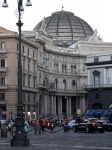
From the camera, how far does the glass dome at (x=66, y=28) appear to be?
148 metres

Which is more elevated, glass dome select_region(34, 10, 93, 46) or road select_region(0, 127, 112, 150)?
glass dome select_region(34, 10, 93, 46)

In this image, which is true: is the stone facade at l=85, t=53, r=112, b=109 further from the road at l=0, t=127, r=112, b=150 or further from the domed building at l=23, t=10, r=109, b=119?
the road at l=0, t=127, r=112, b=150

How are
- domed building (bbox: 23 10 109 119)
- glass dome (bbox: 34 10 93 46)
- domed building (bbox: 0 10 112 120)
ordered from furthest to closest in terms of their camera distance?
glass dome (bbox: 34 10 93 46)
domed building (bbox: 23 10 109 119)
domed building (bbox: 0 10 112 120)

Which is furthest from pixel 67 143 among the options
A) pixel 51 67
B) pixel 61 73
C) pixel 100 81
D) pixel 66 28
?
pixel 66 28

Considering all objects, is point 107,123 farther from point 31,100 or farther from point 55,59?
point 55,59

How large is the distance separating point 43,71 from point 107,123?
191ft

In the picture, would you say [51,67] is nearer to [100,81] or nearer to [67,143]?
[100,81]

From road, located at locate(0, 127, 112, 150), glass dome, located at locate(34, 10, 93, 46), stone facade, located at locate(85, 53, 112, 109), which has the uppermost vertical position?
glass dome, located at locate(34, 10, 93, 46)

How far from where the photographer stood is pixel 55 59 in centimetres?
12012

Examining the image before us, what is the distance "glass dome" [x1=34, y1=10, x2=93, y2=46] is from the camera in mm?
147875

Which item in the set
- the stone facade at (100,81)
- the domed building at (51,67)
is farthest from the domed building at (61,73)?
the stone facade at (100,81)

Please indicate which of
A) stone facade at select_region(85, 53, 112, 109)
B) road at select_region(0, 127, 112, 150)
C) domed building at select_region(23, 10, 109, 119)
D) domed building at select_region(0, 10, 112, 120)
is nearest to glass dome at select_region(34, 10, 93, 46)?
domed building at select_region(0, 10, 112, 120)

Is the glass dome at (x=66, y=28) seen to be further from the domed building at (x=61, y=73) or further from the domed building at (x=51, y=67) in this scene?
the domed building at (x=61, y=73)

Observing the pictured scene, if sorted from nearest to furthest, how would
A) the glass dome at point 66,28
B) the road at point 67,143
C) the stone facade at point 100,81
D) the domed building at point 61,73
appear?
the road at point 67,143 → the stone facade at point 100,81 → the domed building at point 61,73 → the glass dome at point 66,28
